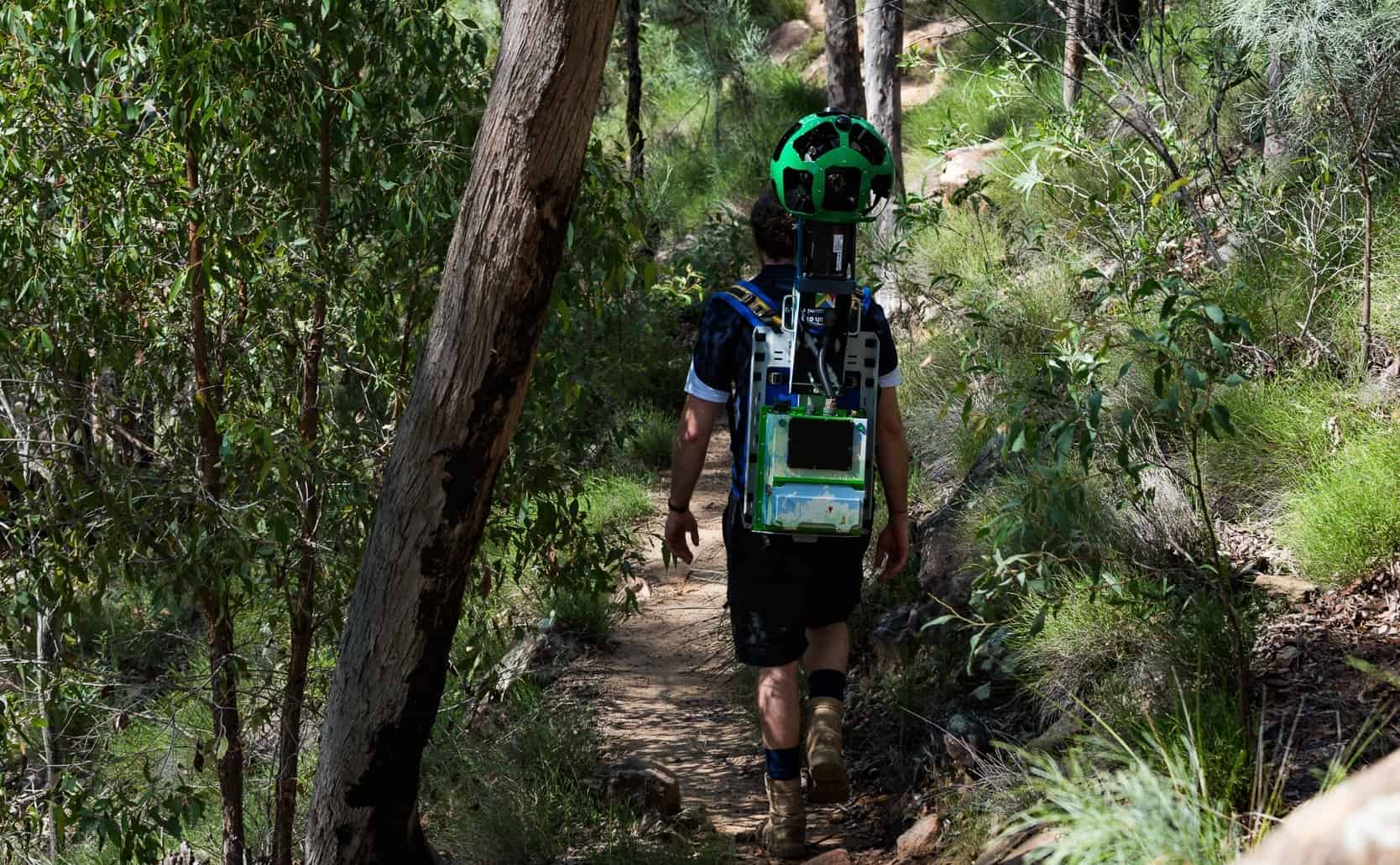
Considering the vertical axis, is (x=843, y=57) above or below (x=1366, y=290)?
above

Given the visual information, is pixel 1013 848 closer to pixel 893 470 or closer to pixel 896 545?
pixel 896 545

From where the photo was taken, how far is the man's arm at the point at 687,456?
4020mm

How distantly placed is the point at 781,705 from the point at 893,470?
839 mm

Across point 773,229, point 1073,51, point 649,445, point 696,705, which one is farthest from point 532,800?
point 1073,51

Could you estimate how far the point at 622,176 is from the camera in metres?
4.52

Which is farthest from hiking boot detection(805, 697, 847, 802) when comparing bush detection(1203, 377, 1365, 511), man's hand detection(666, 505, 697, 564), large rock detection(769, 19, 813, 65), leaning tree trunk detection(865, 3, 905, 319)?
large rock detection(769, 19, 813, 65)

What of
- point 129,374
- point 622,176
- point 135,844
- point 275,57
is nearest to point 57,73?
point 275,57

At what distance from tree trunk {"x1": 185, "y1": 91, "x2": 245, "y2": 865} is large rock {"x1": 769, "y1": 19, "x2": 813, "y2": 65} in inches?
643

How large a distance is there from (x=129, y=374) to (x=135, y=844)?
1.53 m

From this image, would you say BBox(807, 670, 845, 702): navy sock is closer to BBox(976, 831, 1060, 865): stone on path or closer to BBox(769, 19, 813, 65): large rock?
A: BBox(976, 831, 1060, 865): stone on path

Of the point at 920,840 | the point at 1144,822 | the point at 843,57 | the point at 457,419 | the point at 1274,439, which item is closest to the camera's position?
the point at 1144,822

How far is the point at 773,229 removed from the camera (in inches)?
161

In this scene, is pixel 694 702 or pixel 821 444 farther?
→ pixel 694 702

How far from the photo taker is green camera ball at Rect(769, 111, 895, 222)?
12.4ft
